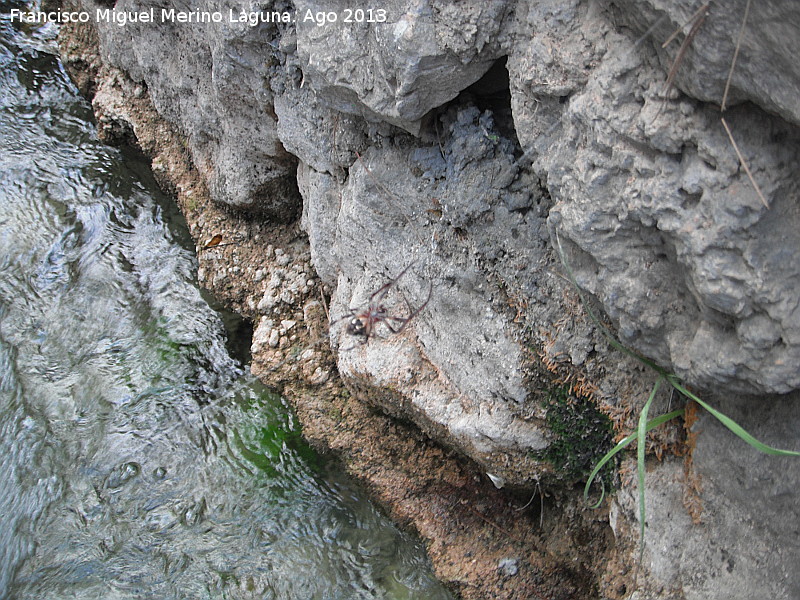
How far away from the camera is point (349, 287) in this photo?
3.09 m

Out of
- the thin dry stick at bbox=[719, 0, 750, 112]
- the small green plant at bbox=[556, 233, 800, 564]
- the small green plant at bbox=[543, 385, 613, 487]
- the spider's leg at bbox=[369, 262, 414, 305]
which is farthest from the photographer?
the spider's leg at bbox=[369, 262, 414, 305]

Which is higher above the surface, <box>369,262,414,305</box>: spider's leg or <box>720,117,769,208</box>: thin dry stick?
<box>720,117,769,208</box>: thin dry stick

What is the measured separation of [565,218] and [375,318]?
1.13m

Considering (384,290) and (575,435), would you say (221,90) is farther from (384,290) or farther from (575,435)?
(575,435)

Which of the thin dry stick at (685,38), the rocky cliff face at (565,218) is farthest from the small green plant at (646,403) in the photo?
the thin dry stick at (685,38)

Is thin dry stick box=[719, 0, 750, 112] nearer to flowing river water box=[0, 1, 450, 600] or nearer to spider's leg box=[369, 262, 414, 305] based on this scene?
spider's leg box=[369, 262, 414, 305]

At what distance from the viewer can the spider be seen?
277 cm

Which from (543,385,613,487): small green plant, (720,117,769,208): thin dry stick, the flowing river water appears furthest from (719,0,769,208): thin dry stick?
the flowing river water

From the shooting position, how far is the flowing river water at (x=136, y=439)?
2896 mm

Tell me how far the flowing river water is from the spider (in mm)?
816

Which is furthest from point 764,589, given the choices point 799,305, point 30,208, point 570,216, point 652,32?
point 30,208

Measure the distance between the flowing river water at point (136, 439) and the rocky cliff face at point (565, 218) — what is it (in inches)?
25.1

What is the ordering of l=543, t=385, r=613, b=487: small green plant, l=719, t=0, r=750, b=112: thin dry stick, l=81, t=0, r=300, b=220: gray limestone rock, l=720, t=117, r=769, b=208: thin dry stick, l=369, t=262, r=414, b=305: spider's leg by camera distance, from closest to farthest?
l=719, t=0, r=750, b=112: thin dry stick
l=720, t=117, r=769, b=208: thin dry stick
l=543, t=385, r=613, b=487: small green plant
l=369, t=262, r=414, b=305: spider's leg
l=81, t=0, r=300, b=220: gray limestone rock

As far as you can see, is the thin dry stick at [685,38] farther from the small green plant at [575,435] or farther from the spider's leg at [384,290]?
the spider's leg at [384,290]
